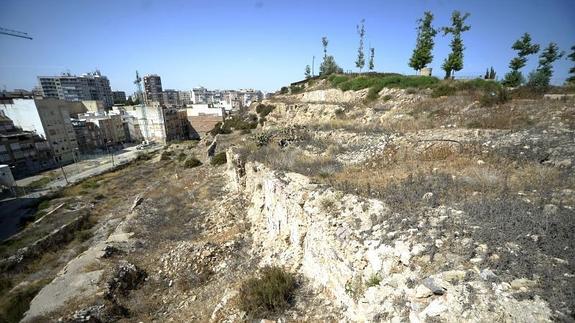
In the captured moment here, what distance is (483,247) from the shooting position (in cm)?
475

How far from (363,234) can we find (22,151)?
5674 centimetres

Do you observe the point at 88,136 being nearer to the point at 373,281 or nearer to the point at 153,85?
the point at 373,281

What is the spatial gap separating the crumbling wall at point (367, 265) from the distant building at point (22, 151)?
50385mm

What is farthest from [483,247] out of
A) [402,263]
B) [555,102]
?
[555,102]

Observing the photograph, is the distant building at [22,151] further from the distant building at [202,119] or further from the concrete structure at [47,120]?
the distant building at [202,119]

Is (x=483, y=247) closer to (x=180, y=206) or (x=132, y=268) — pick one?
(x=132, y=268)

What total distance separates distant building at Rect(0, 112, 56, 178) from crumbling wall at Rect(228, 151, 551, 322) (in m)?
50.4

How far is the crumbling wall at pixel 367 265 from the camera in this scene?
3845mm

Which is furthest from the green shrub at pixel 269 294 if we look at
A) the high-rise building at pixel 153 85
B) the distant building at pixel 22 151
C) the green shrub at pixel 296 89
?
the high-rise building at pixel 153 85

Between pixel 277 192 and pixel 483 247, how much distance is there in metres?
7.39

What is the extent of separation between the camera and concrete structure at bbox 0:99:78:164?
4466 cm

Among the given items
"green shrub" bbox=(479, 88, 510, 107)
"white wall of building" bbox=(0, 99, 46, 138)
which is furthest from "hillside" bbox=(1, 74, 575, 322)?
"white wall of building" bbox=(0, 99, 46, 138)

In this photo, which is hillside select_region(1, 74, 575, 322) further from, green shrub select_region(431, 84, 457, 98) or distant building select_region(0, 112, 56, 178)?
distant building select_region(0, 112, 56, 178)

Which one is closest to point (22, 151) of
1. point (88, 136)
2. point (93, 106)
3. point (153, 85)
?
point (88, 136)
